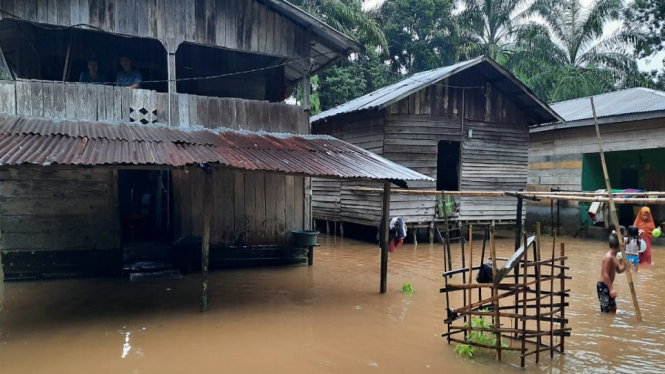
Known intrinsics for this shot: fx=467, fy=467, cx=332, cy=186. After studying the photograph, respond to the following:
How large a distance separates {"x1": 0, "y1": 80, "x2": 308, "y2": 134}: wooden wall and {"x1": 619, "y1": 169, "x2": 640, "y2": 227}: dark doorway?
1418 cm

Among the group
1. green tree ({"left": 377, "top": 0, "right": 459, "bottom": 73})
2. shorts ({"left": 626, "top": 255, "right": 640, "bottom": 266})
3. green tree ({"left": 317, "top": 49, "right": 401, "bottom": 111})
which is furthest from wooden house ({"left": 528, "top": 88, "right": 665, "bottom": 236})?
green tree ({"left": 377, "top": 0, "right": 459, "bottom": 73})

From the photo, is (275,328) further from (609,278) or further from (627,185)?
(627,185)

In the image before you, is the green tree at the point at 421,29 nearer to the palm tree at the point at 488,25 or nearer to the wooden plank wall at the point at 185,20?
the palm tree at the point at 488,25

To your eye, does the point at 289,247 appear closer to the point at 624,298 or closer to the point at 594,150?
the point at 624,298

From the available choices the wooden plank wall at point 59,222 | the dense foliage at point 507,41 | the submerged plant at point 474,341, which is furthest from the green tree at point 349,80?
the submerged plant at point 474,341

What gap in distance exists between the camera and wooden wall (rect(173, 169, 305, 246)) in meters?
10.4

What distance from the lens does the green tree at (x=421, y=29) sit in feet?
96.7

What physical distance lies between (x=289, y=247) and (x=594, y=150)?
1149 cm

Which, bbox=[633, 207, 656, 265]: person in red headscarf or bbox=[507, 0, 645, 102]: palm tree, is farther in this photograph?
bbox=[507, 0, 645, 102]: palm tree

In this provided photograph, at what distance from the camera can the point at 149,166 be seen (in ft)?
21.6

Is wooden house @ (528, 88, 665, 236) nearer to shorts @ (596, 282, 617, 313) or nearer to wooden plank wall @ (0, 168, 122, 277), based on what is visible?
shorts @ (596, 282, 617, 313)

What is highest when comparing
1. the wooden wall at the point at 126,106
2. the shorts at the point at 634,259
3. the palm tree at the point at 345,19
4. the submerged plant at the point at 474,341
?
the palm tree at the point at 345,19

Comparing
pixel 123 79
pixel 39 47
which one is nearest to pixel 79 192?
pixel 123 79

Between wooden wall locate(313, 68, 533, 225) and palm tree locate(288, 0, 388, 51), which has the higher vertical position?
palm tree locate(288, 0, 388, 51)
